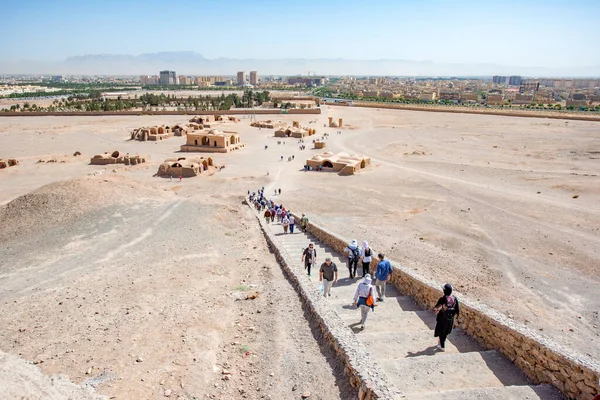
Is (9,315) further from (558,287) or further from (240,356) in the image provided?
(558,287)

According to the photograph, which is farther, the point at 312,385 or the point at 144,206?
the point at 144,206

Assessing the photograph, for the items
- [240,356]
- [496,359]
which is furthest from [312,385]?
[496,359]

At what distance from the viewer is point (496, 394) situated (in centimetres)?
475

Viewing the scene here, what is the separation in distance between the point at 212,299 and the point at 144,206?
35.6 ft

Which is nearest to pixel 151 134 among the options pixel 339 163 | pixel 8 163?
pixel 8 163

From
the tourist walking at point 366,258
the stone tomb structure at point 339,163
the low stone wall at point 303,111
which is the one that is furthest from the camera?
the low stone wall at point 303,111

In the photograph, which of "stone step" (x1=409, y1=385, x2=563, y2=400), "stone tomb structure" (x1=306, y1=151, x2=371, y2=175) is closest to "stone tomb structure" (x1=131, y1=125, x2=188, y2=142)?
"stone tomb structure" (x1=306, y1=151, x2=371, y2=175)

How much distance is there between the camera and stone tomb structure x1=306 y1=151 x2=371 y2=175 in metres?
31.2

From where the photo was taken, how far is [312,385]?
5.49m

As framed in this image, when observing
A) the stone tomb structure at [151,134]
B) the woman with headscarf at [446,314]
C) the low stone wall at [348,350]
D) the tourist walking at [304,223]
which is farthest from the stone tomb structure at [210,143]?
the woman with headscarf at [446,314]

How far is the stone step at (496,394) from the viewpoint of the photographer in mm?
4634

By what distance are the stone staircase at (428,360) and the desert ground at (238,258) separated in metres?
0.79

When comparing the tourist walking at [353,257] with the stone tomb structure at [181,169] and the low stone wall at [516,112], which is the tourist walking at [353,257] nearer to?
the stone tomb structure at [181,169]

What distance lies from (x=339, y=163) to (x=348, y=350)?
27.1 meters
